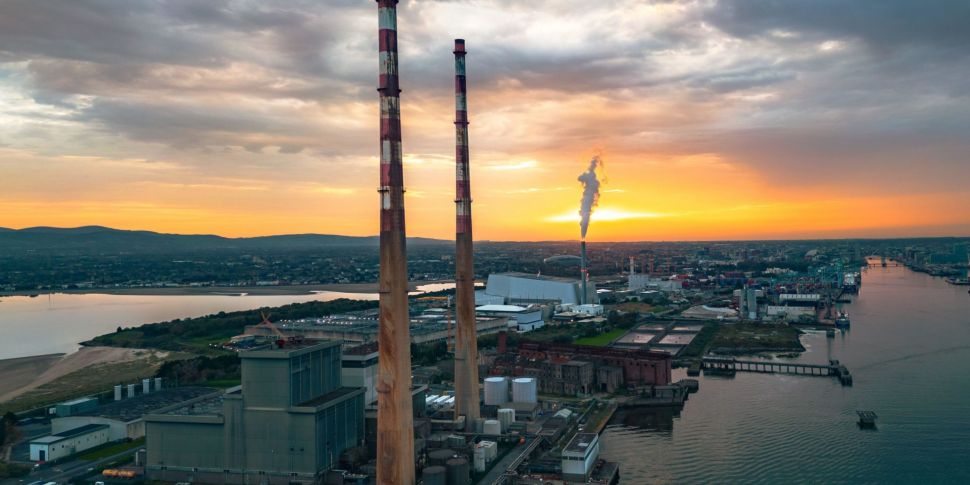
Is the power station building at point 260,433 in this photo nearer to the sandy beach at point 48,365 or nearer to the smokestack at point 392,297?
the smokestack at point 392,297

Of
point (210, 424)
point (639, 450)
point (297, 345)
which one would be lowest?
point (639, 450)

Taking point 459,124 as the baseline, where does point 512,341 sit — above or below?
below

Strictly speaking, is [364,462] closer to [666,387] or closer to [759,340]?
[666,387]

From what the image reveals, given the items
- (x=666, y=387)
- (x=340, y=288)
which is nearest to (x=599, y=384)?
(x=666, y=387)

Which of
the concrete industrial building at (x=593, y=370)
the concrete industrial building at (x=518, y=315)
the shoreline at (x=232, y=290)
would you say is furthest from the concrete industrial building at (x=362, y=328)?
the shoreline at (x=232, y=290)

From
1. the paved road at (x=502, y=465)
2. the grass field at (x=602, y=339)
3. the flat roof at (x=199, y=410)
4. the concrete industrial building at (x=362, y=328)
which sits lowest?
the paved road at (x=502, y=465)

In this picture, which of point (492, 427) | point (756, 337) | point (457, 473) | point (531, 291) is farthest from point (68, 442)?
point (531, 291)
